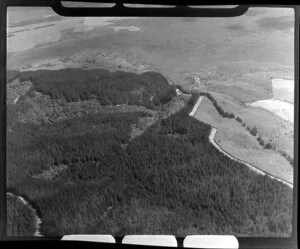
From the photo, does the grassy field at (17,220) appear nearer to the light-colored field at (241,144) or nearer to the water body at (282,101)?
the light-colored field at (241,144)

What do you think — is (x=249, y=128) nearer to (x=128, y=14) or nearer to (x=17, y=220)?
(x=128, y=14)

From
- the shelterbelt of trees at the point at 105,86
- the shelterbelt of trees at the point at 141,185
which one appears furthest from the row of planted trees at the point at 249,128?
the shelterbelt of trees at the point at 105,86

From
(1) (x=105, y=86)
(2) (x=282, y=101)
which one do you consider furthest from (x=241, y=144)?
(1) (x=105, y=86)

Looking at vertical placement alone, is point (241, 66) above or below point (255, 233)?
above

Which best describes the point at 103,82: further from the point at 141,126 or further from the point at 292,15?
the point at 292,15

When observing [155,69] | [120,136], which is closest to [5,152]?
[120,136]
